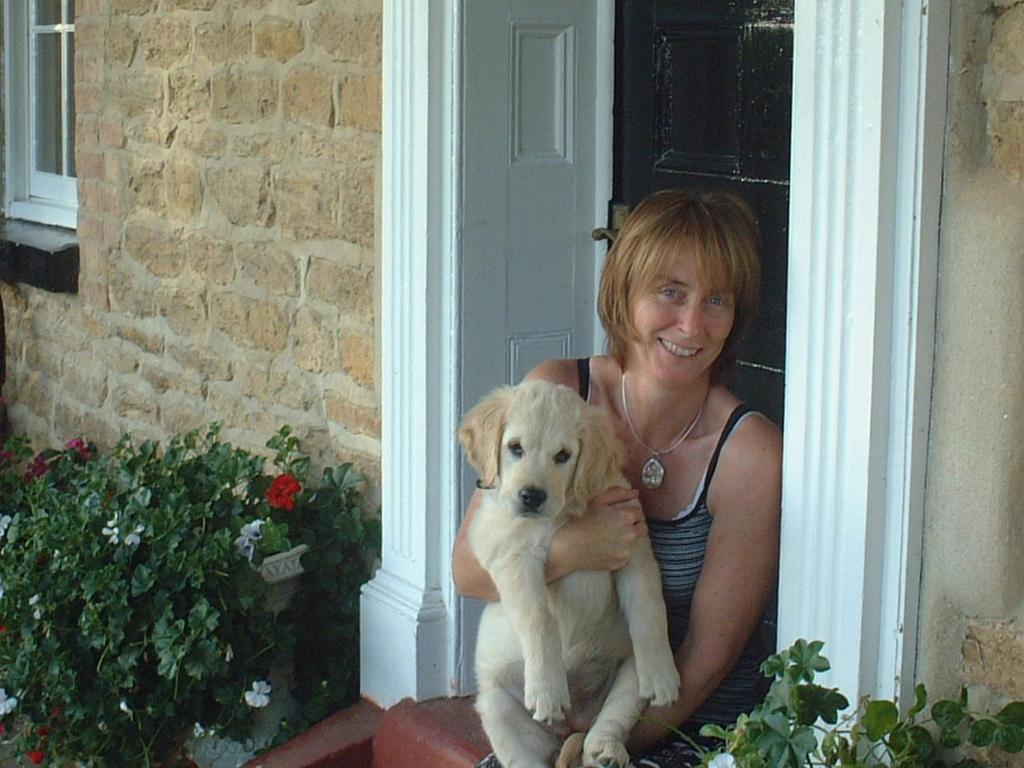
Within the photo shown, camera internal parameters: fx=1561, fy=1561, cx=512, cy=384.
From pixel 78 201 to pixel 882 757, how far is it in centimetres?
419

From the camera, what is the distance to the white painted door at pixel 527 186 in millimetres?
3631

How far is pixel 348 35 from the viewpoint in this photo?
4012 mm

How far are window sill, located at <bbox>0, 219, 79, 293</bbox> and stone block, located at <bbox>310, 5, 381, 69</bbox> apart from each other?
202cm

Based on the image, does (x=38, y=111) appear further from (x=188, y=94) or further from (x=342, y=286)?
(x=342, y=286)

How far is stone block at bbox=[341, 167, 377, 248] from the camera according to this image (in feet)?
13.1

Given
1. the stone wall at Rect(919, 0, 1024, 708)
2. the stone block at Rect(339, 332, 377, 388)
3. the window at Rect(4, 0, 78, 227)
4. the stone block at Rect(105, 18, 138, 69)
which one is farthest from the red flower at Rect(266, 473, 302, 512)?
the window at Rect(4, 0, 78, 227)

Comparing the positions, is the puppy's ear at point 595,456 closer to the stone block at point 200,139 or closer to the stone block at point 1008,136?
the stone block at point 1008,136

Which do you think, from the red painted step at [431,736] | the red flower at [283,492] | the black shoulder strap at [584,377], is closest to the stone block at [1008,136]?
the black shoulder strap at [584,377]

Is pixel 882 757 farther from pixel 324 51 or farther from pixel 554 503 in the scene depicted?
pixel 324 51

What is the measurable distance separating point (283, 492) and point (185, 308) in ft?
3.79

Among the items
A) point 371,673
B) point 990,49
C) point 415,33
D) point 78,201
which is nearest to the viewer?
point 990,49

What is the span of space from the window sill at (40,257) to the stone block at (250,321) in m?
1.19

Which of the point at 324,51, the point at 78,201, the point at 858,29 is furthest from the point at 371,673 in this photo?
the point at 78,201

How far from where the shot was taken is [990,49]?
236cm
